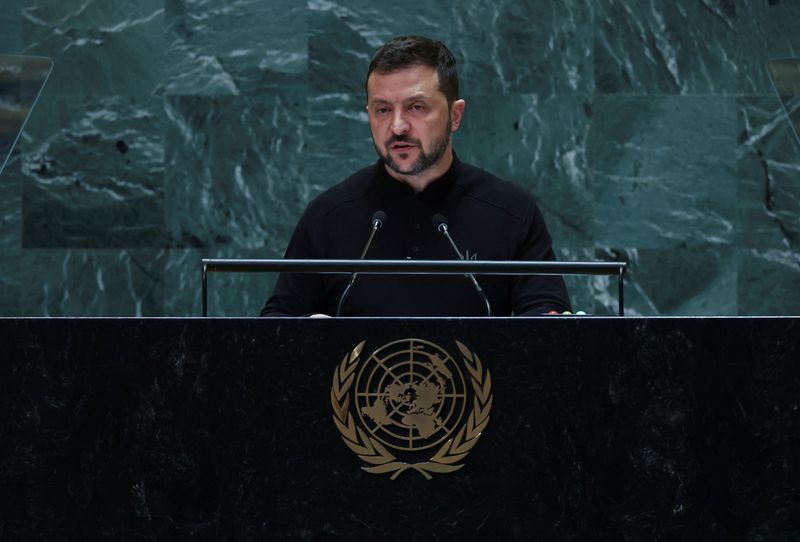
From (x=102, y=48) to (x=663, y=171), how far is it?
2.45m

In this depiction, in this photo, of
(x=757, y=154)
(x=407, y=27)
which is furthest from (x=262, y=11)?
(x=757, y=154)

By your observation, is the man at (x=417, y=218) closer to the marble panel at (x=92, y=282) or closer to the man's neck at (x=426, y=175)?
the man's neck at (x=426, y=175)

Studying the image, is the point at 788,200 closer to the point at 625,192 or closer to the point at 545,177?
the point at 625,192

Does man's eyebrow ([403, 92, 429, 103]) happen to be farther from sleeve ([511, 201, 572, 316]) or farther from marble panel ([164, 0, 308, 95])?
marble panel ([164, 0, 308, 95])

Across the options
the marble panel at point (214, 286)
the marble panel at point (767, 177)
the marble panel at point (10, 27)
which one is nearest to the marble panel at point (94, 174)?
the marble panel at point (214, 286)

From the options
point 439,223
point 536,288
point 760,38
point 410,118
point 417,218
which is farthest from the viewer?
point 760,38

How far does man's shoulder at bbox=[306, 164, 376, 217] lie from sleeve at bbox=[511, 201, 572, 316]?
51 centimetres

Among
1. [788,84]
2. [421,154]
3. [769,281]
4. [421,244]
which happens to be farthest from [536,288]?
[769,281]

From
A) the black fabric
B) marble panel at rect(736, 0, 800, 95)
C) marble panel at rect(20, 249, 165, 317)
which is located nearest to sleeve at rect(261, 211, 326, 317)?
the black fabric
